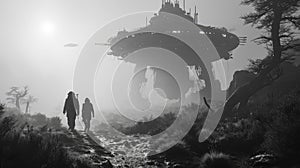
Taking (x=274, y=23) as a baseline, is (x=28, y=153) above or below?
below

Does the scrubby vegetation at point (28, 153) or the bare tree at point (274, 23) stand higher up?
the bare tree at point (274, 23)

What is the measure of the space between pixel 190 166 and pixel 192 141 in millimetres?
3765

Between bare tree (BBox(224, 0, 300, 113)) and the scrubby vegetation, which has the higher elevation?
bare tree (BBox(224, 0, 300, 113))

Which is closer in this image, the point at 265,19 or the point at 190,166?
the point at 190,166

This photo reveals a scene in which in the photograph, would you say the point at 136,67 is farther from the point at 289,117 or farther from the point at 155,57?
the point at 289,117

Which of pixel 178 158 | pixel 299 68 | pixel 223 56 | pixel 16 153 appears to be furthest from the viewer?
pixel 223 56

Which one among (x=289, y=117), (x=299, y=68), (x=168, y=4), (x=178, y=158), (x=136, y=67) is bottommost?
(x=178, y=158)

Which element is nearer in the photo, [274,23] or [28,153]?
[28,153]

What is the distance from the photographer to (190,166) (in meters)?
7.61

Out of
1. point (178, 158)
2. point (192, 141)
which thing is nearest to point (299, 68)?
point (192, 141)

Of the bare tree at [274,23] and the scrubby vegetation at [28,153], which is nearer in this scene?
the scrubby vegetation at [28,153]

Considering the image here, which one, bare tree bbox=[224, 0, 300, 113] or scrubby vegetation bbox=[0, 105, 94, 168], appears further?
bare tree bbox=[224, 0, 300, 113]

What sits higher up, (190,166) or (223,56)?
(223,56)

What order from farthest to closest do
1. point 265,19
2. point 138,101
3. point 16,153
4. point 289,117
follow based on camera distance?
1. point 138,101
2. point 265,19
3. point 289,117
4. point 16,153
